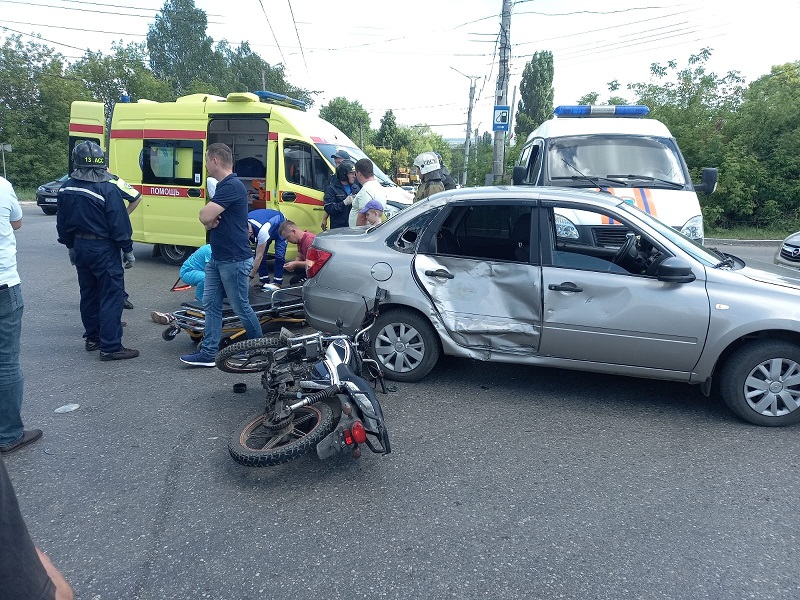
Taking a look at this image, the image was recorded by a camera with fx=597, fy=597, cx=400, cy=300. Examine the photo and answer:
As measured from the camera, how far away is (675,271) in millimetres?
4316

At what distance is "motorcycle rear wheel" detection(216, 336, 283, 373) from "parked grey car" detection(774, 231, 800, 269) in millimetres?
7842

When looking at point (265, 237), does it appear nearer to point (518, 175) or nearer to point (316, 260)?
point (316, 260)

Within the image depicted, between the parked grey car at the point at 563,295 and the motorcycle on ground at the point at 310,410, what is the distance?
99cm

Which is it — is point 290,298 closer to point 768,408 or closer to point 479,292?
point 479,292

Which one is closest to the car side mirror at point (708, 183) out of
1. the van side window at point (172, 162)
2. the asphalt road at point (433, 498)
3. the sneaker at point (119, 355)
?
the asphalt road at point (433, 498)

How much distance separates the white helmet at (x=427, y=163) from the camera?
27.1 ft

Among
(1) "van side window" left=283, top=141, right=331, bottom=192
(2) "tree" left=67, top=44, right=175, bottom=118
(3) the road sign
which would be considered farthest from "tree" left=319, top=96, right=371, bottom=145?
(1) "van side window" left=283, top=141, right=331, bottom=192

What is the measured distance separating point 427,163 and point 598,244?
378 centimetres

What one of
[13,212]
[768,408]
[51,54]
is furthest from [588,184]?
[51,54]

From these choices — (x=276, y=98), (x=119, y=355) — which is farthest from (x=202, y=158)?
(x=119, y=355)

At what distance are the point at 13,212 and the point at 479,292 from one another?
11.0 ft

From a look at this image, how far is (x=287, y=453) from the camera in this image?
3.43 metres


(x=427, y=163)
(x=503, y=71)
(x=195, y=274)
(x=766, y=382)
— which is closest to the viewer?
(x=766, y=382)

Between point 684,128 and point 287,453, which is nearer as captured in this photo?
point 287,453
